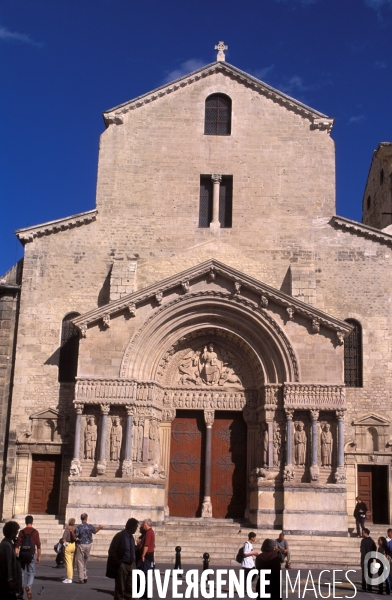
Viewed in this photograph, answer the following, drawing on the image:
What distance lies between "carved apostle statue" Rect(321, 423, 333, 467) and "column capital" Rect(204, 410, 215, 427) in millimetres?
3786

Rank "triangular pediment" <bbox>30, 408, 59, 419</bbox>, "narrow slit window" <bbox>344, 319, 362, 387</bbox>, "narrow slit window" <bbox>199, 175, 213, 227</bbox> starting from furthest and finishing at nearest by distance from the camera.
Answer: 1. "narrow slit window" <bbox>199, 175, 213, 227</bbox>
2. "narrow slit window" <bbox>344, 319, 362, 387</bbox>
3. "triangular pediment" <bbox>30, 408, 59, 419</bbox>

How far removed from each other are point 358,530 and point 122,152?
1540 cm

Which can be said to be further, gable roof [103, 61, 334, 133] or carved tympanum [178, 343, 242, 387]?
gable roof [103, 61, 334, 133]

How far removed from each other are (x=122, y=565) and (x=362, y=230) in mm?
17772

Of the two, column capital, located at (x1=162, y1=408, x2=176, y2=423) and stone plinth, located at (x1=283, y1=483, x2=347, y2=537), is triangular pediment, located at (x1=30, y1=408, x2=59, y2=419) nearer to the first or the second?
column capital, located at (x1=162, y1=408, x2=176, y2=423)

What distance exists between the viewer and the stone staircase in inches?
778

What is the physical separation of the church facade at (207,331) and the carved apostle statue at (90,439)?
0.15 ft

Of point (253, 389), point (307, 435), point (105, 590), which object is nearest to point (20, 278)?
point (253, 389)

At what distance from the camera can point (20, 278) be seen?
85.8ft

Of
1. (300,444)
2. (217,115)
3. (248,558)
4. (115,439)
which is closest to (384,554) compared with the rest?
(248,558)

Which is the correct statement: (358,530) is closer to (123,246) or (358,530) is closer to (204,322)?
(204,322)

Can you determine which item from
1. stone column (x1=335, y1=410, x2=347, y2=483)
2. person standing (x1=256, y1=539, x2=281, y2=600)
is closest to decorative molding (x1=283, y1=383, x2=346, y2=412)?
stone column (x1=335, y1=410, x2=347, y2=483)

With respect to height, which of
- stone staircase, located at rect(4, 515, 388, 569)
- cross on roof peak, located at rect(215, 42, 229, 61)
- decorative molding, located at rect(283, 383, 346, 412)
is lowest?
stone staircase, located at rect(4, 515, 388, 569)

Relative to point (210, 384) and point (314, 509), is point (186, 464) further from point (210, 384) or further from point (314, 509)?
point (314, 509)
